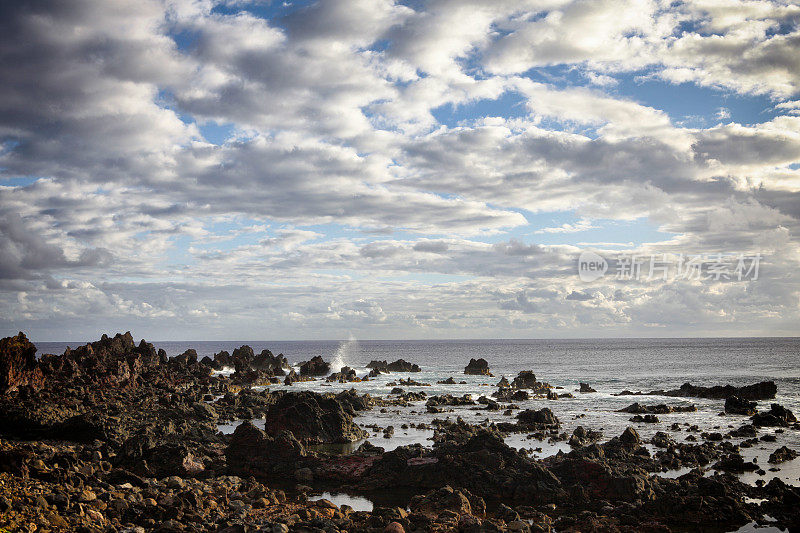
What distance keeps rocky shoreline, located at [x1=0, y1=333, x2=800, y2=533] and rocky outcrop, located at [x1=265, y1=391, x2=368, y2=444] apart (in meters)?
0.13

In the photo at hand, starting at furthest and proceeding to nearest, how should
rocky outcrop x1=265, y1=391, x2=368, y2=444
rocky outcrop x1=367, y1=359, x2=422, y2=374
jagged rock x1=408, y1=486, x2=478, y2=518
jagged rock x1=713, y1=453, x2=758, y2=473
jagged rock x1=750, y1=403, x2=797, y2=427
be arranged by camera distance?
rocky outcrop x1=367, y1=359, x2=422, y2=374
jagged rock x1=750, y1=403, x2=797, y2=427
rocky outcrop x1=265, y1=391, x2=368, y2=444
jagged rock x1=713, y1=453, x2=758, y2=473
jagged rock x1=408, y1=486, x2=478, y2=518

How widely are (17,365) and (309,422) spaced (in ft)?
122

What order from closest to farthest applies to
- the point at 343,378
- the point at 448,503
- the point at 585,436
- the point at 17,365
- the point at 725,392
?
1. the point at 448,503
2. the point at 585,436
3. the point at 17,365
4. the point at 725,392
5. the point at 343,378

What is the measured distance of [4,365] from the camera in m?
56.5

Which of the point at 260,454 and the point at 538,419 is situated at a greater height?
the point at 260,454

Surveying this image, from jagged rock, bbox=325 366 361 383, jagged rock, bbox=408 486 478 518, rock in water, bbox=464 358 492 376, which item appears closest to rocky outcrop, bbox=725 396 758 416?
jagged rock, bbox=408 486 478 518

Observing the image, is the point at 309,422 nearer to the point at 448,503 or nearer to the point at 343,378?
the point at 448,503

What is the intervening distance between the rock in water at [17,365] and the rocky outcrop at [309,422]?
3133 centimetres

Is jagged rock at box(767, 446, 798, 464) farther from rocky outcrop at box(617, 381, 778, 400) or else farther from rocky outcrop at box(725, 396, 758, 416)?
rocky outcrop at box(617, 381, 778, 400)

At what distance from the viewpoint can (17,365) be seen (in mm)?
58750

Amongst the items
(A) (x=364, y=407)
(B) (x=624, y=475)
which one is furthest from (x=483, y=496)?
(A) (x=364, y=407)

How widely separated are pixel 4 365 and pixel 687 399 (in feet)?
301

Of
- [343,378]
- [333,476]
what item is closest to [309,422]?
[333,476]

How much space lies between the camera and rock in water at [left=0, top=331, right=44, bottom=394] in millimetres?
Answer: 56406
